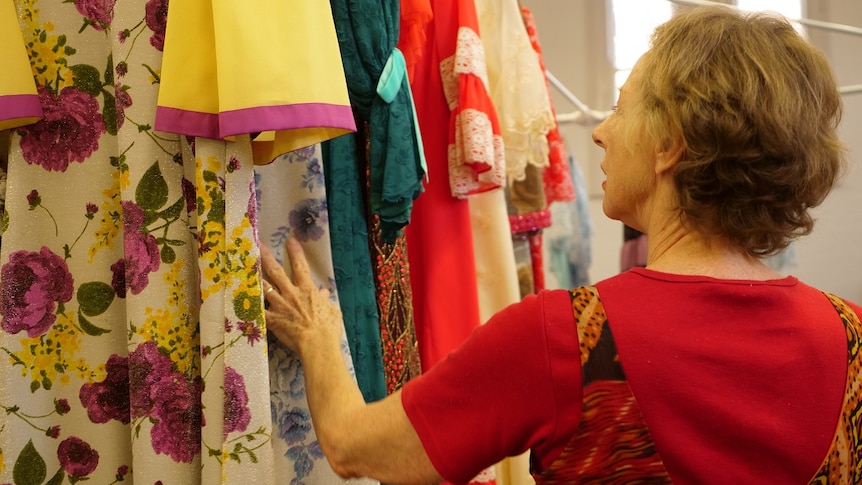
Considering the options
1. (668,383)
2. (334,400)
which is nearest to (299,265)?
(334,400)

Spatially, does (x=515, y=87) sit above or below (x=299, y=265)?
above

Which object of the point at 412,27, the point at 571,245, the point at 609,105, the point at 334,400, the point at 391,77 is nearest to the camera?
the point at 334,400

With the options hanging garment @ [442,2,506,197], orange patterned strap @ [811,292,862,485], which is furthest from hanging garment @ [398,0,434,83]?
orange patterned strap @ [811,292,862,485]

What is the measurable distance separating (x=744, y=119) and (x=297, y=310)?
0.64m

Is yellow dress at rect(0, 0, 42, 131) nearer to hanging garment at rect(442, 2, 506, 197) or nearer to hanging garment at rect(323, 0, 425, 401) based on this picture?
hanging garment at rect(323, 0, 425, 401)

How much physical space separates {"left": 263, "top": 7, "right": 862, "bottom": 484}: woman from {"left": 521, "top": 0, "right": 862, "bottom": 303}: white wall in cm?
222

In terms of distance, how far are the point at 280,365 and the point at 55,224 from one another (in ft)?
1.20

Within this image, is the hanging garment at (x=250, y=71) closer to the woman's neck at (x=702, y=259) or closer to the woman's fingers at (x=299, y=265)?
the woman's fingers at (x=299, y=265)

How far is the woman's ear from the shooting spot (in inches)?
38.6


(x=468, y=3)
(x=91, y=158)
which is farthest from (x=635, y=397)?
(x=468, y=3)

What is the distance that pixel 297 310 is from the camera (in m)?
1.20

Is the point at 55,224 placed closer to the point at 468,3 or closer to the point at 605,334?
the point at 605,334

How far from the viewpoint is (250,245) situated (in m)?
1.05

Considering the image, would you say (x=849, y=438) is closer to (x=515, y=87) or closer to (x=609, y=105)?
(x=515, y=87)
